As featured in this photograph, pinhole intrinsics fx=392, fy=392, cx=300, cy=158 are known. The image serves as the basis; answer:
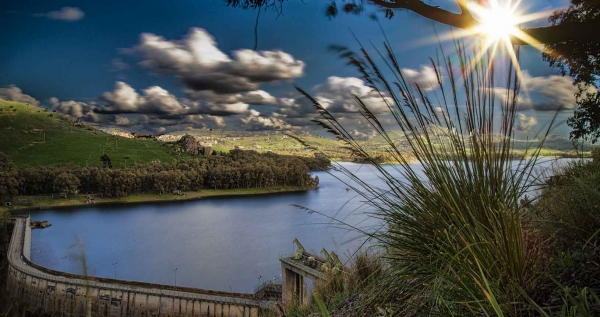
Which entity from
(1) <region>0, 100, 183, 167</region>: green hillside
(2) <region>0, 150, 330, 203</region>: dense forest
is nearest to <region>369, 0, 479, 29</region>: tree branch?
(2) <region>0, 150, 330, 203</region>: dense forest

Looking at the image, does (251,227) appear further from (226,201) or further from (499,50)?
(499,50)

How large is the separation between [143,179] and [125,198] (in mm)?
4367

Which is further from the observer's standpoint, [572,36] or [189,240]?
[189,240]

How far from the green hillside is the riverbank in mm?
17412

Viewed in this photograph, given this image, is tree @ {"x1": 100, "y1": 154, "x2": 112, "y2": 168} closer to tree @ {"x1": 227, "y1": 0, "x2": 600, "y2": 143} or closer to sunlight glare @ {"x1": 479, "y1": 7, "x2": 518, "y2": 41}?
tree @ {"x1": 227, "y1": 0, "x2": 600, "y2": 143}

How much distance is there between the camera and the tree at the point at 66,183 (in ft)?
212

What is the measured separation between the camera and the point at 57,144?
3585 inches

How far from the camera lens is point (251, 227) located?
4475 centimetres

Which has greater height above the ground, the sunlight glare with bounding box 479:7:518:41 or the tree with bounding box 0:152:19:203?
the sunlight glare with bounding box 479:7:518:41

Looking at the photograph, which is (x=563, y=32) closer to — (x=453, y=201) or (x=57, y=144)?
(x=453, y=201)

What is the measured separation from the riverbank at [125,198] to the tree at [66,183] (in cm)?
135

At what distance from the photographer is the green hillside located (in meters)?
84.0

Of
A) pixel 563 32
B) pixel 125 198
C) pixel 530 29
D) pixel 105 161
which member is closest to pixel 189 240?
pixel 125 198

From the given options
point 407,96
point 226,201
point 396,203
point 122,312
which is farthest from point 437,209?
point 226,201
